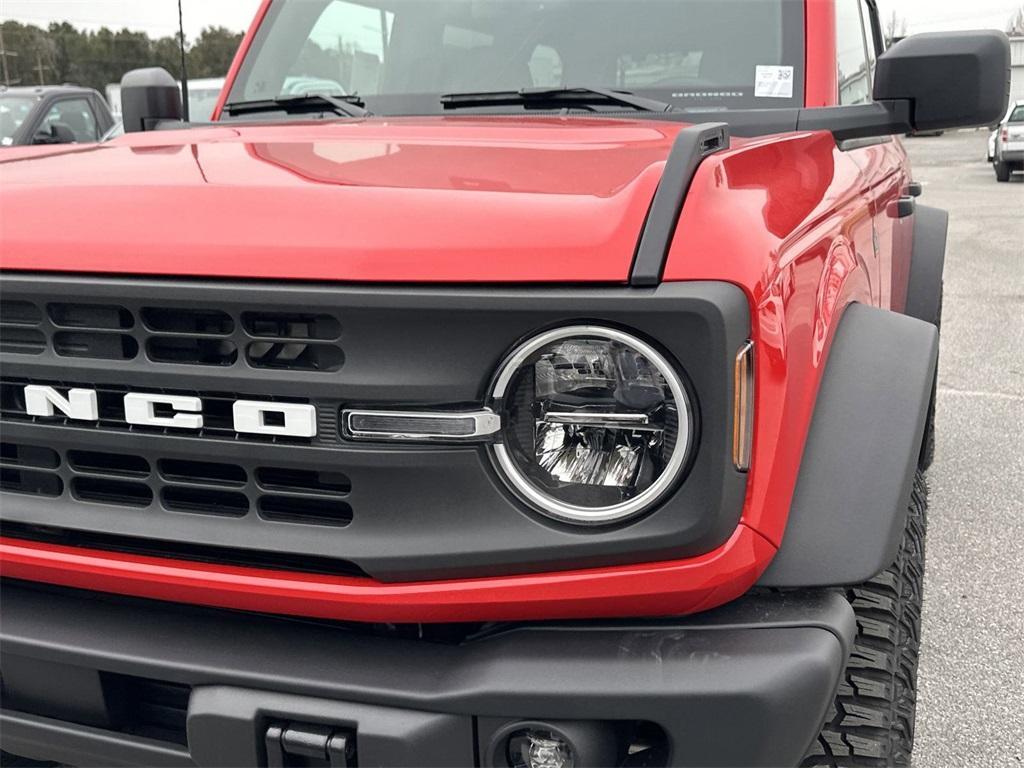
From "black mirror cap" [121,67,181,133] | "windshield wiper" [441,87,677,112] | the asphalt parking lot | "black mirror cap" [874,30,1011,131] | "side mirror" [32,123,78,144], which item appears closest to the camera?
"black mirror cap" [874,30,1011,131]

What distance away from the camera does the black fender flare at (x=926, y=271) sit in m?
3.54

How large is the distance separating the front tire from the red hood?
734mm

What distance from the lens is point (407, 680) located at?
4.61 ft

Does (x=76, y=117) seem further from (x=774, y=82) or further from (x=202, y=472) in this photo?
(x=202, y=472)

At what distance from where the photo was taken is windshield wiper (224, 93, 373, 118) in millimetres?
2639

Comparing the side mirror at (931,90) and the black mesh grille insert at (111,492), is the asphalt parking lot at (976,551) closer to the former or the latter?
the side mirror at (931,90)

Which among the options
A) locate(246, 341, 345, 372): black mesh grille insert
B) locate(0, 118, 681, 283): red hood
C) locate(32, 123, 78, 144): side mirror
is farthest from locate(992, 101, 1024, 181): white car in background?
locate(246, 341, 345, 372): black mesh grille insert

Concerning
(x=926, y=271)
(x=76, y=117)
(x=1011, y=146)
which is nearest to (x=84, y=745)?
(x=926, y=271)

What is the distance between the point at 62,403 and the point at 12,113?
10110 mm

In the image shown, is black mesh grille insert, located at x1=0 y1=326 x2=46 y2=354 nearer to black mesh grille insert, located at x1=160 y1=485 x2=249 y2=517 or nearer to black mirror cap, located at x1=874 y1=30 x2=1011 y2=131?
black mesh grille insert, located at x1=160 y1=485 x2=249 y2=517

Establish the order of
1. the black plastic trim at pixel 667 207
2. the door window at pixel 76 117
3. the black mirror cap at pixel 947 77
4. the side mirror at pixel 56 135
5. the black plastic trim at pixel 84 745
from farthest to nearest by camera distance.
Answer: the door window at pixel 76 117 → the side mirror at pixel 56 135 → the black mirror cap at pixel 947 77 → the black plastic trim at pixel 84 745 → the black plastic trim at pixel 667 207

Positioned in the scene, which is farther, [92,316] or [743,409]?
[92,316]

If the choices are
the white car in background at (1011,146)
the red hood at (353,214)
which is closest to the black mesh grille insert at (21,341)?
the red hood at (353,214)

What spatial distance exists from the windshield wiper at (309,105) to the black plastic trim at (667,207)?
1297 mm
